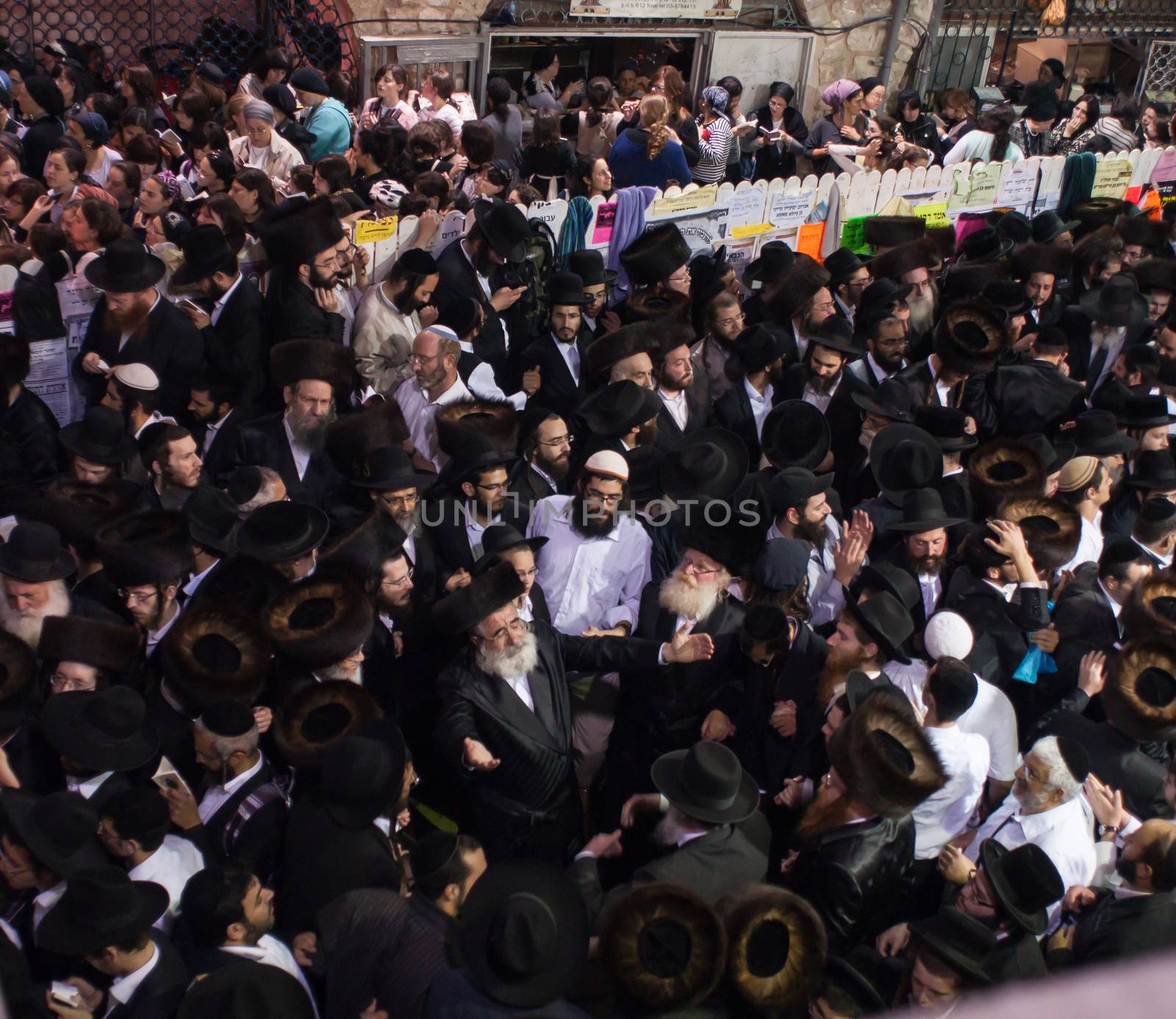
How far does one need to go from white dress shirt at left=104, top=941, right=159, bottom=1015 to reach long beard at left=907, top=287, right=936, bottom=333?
6250 millimetres

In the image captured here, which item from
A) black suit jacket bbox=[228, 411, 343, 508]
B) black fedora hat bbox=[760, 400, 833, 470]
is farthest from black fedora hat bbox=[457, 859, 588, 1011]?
black fedora hat bbox=[760, 400, 833, 470]

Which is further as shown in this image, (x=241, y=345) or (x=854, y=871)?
(x=241, y=345)

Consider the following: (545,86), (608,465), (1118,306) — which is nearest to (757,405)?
(608,465)

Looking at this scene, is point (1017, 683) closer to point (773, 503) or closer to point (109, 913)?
point (773, 503)

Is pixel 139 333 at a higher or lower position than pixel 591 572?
higher

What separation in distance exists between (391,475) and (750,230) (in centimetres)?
469

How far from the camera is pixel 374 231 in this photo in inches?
283

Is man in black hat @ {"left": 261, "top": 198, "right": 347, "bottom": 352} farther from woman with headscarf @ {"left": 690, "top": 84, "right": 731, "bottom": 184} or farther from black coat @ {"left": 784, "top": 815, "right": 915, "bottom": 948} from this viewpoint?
woman with headscarf @ {"left": 690, "top": 84, "right": 731, "bottom": 184}

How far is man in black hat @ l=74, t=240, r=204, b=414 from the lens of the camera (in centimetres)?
602

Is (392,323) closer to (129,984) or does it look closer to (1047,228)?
(129,984)

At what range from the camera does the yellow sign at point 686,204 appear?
8.18 m

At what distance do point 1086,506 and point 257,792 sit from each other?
4.16m

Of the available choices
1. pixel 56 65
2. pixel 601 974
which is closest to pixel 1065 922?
pixel 601 974

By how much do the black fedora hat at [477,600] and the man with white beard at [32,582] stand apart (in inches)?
51.7
